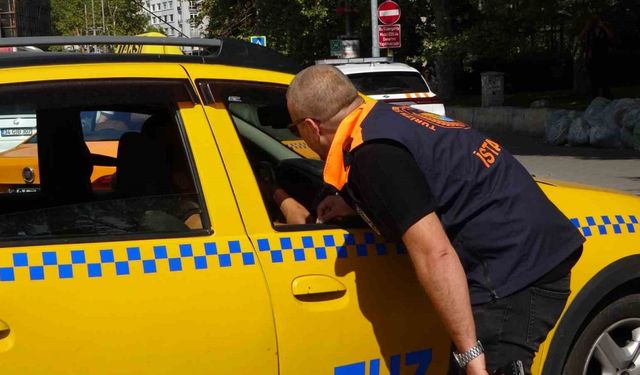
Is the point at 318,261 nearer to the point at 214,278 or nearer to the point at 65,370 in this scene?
the point at 214,278

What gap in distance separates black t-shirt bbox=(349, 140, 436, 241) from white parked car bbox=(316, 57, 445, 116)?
10.5 m

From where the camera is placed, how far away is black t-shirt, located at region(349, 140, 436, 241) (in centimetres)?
246

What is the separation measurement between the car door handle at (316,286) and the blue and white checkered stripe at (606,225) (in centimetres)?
99

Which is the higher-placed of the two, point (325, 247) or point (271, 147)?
point (271, 147)

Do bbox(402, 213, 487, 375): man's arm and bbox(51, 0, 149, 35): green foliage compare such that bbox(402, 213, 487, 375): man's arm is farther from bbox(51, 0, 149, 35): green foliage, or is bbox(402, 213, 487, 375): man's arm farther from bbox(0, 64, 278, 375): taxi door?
bbox(51, 0, 149, 35): green foliage

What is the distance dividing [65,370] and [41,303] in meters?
0.20

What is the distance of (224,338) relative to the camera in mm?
2549

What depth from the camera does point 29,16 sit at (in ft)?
319

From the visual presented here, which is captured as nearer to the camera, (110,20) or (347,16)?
(347,16)

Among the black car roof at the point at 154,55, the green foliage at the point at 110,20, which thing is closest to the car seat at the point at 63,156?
the black car roof at the point at 154,55

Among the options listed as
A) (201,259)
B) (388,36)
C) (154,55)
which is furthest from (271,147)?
(388,36)

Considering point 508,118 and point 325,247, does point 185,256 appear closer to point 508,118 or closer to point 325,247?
point 325,247

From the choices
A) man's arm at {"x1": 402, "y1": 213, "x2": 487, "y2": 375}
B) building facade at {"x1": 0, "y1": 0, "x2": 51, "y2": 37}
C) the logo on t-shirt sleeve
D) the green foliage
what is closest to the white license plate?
man's arm at {"x1": 402, "y1": 213, "x2": 487, "y2": 375}

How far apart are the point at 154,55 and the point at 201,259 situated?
0.75m
